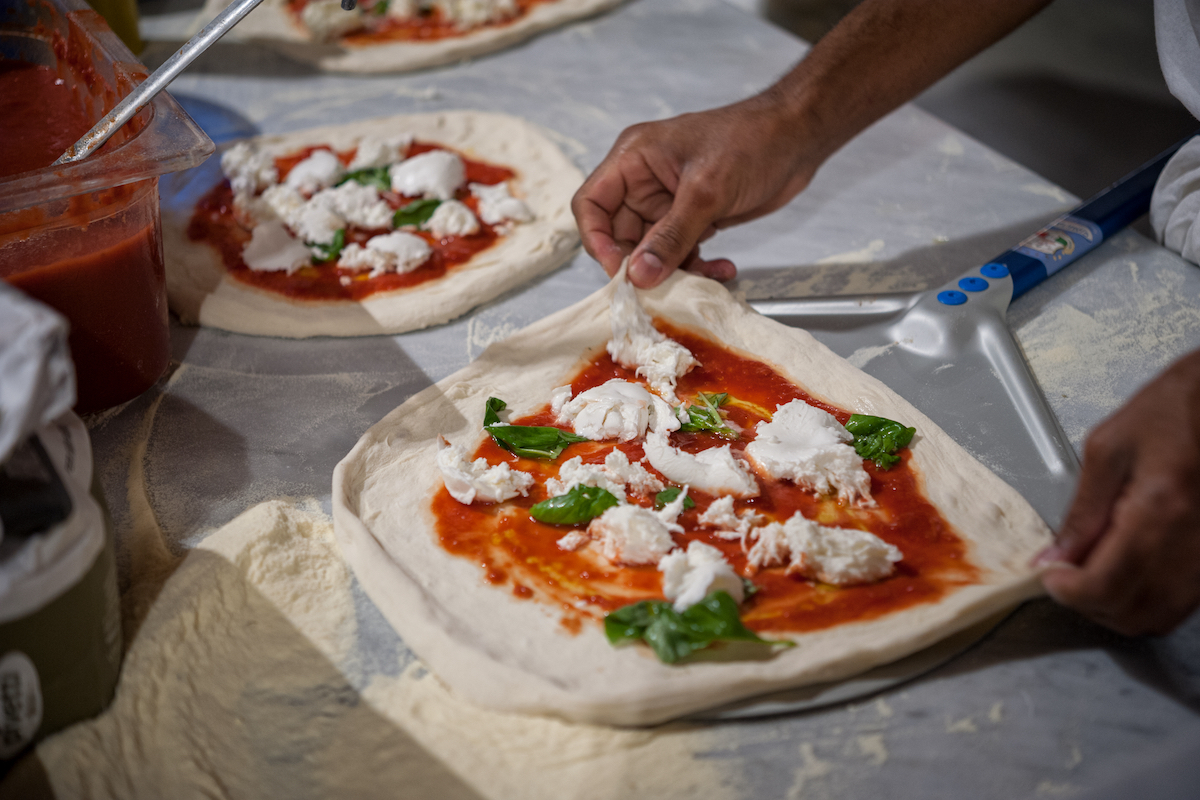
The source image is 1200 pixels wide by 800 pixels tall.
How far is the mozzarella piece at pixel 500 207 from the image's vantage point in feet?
9.06

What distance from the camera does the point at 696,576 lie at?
5.09ft

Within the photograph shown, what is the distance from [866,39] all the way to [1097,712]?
1.90m

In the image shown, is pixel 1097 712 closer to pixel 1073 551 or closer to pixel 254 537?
pixel 1073 551

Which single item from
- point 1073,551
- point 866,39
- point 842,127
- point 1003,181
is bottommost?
point 1003,181

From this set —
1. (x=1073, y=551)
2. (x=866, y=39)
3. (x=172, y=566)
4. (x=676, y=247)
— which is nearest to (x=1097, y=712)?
(x=1073, y=551)

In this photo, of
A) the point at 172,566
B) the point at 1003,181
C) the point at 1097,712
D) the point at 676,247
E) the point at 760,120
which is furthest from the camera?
the point at 1003,181

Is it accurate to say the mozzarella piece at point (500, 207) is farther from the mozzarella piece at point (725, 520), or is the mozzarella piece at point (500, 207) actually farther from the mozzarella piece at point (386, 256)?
the mozzarella piece at point (725, 520)

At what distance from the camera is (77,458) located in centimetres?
138

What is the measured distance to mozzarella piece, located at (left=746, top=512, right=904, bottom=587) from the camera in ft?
5.22

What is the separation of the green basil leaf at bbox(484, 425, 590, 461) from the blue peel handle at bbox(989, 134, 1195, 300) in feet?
4.43

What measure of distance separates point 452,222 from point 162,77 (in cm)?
93

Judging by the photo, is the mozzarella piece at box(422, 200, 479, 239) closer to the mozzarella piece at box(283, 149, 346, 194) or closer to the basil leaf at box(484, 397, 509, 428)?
the mozzarella piece at box(283, 149, 346, 194)

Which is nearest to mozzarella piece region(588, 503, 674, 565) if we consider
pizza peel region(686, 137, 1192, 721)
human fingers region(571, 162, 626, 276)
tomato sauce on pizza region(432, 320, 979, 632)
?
tomato sauce on pizza region(432, 320, 979, 632)

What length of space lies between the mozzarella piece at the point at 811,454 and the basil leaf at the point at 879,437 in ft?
0.10
